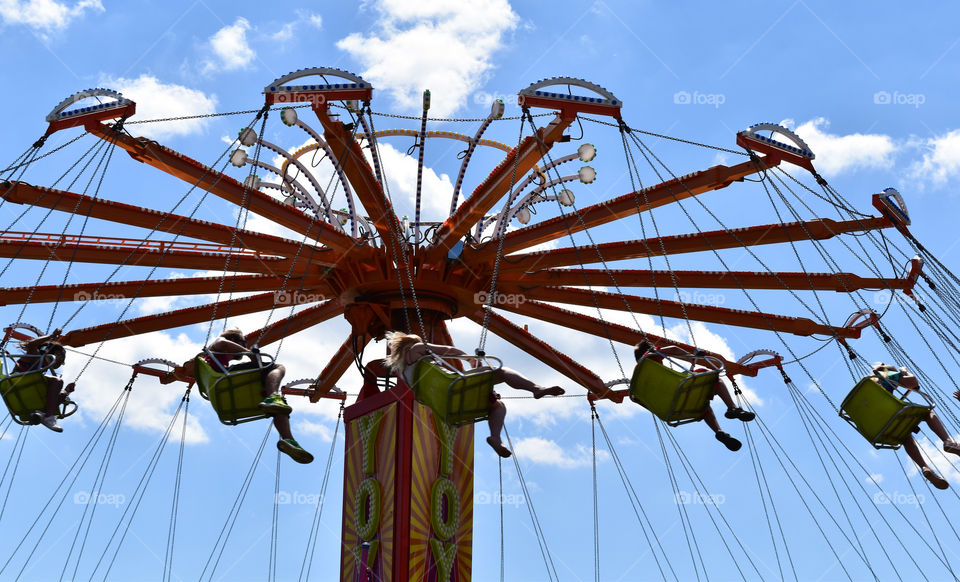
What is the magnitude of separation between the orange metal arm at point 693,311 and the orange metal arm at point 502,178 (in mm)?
1895

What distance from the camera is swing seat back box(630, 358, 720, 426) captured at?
996cm

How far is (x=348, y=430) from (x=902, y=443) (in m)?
7.69

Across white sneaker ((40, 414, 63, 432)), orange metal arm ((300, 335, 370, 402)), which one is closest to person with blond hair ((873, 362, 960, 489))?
orange metal arm ((300, 335, 370, 402))

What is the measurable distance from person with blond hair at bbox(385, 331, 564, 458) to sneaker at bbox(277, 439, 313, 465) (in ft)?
4.47

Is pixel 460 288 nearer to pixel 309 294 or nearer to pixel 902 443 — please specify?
pixel 309 294

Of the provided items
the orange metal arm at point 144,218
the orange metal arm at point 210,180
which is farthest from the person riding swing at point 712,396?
the orange metal arm at point 144,218

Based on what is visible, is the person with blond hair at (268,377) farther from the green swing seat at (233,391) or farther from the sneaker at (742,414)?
the sneaker at (742,414)

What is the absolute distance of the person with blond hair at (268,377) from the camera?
9.39m

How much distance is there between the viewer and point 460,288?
14.0m

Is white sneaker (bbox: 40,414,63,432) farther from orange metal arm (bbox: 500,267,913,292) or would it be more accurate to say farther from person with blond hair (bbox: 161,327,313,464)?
orange metal arm (bbox: 500,267,913,292)

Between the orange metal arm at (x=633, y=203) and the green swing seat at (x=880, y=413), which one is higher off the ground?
the orange metal arm at (x=633, y=203)

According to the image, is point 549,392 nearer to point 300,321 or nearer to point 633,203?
point 633,203

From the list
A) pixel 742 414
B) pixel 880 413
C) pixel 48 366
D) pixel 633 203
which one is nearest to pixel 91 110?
pixel 48 366

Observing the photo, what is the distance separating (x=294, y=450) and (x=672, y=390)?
3.84m
